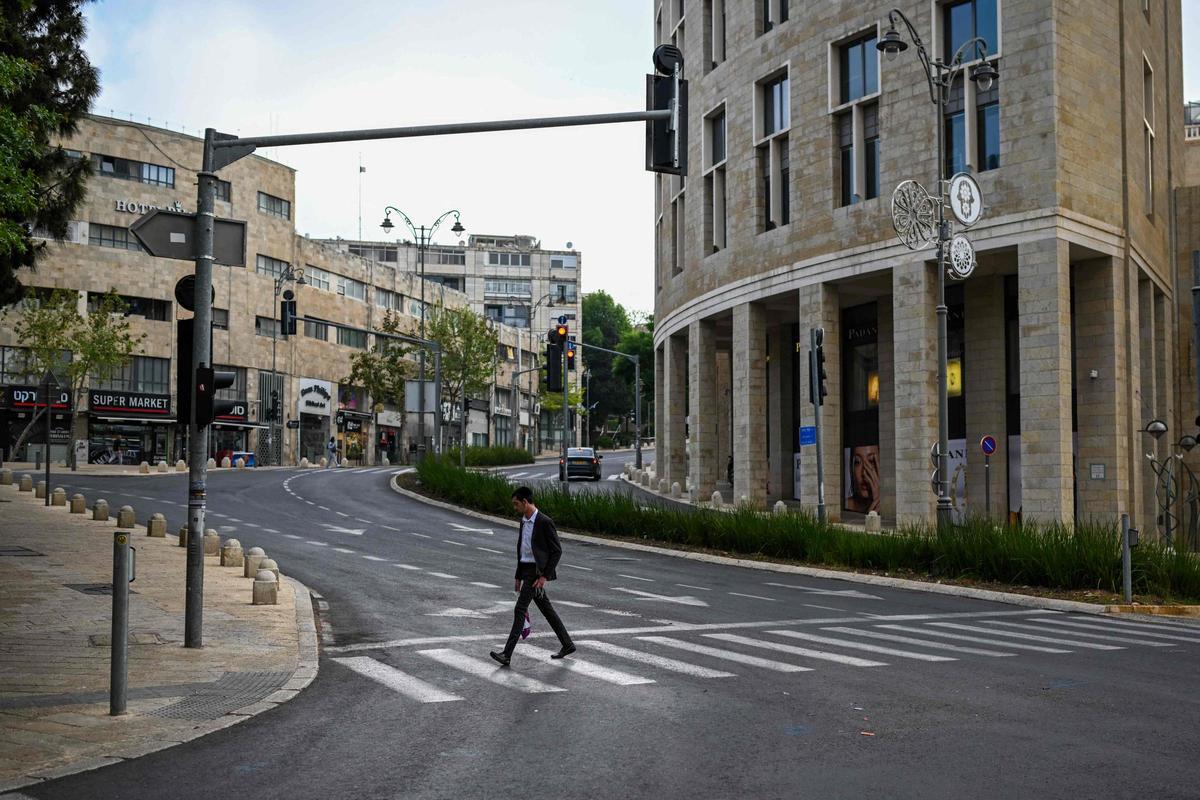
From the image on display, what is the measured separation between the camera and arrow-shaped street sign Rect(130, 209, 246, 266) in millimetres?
12086

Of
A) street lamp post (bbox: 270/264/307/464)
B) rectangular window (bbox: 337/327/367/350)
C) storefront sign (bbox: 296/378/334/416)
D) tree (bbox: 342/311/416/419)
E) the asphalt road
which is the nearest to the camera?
the asphalt road

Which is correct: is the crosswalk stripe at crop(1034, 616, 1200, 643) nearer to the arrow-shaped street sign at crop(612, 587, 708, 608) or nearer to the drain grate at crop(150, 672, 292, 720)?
the arrow-shaped street sign at crop(612, 587, 708, 608)

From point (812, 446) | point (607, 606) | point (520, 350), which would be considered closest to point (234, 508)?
point (812, 446)

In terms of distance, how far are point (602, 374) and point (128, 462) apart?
72.4 meters

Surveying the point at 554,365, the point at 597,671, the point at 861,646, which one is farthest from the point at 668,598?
the point at 554,365

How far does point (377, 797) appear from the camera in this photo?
645cm

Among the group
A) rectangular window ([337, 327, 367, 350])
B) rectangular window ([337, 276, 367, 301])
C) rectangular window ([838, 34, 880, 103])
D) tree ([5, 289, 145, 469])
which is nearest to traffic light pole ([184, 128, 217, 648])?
rectangular window ([838, 34, 880, 103])

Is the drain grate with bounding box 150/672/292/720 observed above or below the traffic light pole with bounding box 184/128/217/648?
below

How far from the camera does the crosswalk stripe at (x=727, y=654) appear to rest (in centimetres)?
1111

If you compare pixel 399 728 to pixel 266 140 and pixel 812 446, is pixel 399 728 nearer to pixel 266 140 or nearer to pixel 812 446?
pixel 266 140

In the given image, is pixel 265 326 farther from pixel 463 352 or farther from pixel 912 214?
pixel 912 214

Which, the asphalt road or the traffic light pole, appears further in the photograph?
the traffic light pole

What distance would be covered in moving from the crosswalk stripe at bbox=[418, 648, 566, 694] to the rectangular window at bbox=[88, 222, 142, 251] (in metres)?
58.9

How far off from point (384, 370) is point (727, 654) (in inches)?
2867
